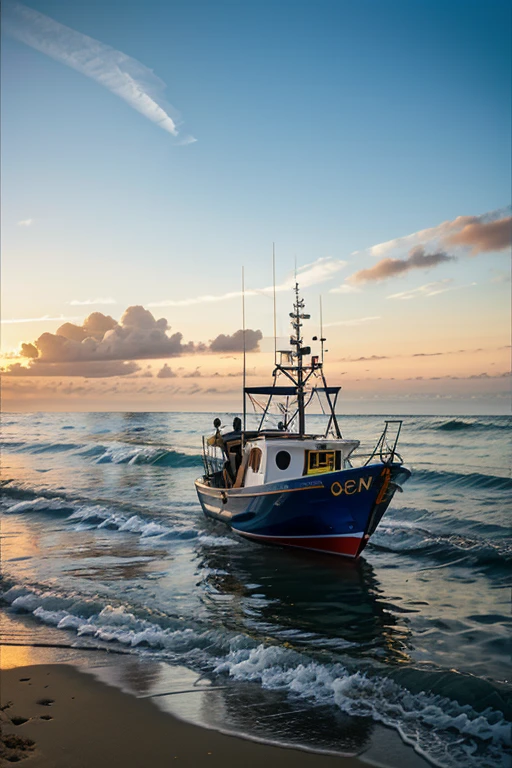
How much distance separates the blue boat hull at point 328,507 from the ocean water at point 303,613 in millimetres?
626

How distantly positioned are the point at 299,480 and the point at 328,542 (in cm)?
214

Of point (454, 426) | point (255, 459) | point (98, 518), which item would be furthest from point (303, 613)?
point (454, 426)

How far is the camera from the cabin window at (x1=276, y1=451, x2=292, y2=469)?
18.8 metres

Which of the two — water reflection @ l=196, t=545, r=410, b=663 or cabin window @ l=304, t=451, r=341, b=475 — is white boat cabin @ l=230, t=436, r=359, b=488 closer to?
cabin window @ l=304, t=451, r=341, b=475

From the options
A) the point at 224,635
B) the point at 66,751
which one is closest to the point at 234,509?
the point at 224,635

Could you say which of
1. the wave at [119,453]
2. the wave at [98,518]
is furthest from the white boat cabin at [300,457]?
the wave at [119,453]

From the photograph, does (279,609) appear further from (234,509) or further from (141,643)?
(234,509)

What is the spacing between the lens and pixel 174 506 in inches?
1117

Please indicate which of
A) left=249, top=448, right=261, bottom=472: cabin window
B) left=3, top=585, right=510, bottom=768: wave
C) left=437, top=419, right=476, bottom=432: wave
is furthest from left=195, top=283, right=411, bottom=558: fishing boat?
left=437, top=419, right=476, bottom=432: wave

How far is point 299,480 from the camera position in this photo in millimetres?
17000

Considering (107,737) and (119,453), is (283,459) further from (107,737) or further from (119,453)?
(119,453)

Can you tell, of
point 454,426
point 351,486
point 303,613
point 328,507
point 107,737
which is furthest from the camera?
point 454,426

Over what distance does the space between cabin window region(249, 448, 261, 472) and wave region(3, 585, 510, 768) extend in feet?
25.5

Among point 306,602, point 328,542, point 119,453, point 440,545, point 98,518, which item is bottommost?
point 119,453
